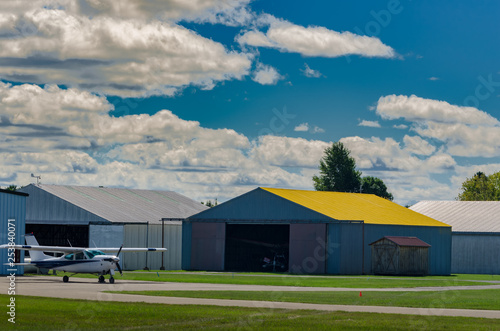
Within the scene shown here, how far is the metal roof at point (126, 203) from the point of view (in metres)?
63.2

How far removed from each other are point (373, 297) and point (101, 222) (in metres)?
32.9

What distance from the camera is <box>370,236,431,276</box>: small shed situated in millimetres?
57875

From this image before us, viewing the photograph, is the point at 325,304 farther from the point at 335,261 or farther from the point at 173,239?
the point at 173,239

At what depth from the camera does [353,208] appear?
64.4 m

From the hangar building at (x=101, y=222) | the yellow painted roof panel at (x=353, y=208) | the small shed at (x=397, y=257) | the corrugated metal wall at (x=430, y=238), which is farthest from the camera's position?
the hangar building at (x=101, y=222)

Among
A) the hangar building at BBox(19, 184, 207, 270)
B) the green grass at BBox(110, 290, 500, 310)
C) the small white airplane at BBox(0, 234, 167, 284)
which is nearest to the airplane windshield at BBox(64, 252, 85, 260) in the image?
the small white airplane at BBox(0, 234, 167, 284)

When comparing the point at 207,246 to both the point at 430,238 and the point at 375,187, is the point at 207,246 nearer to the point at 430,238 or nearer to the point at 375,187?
the point at 430,238

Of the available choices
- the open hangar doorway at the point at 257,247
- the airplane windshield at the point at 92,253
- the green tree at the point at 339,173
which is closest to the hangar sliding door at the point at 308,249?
the open hangar doorway at the point at 257,247

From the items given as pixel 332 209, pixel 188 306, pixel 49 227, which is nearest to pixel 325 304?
pixel 188 306

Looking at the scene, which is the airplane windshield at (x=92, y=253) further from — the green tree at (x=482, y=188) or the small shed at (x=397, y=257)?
the green tree at (x=482, y=188)

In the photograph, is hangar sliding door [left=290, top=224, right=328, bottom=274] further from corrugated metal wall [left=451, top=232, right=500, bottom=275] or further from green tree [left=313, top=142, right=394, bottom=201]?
green tree [left=313, top=142, right=394, bottom=201]

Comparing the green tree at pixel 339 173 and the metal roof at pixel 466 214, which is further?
the green tree at pixel 339 173

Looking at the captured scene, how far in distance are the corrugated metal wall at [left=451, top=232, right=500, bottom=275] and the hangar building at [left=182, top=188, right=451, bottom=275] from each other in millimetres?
6005

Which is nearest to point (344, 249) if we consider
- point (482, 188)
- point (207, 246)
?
point (207, 246)
